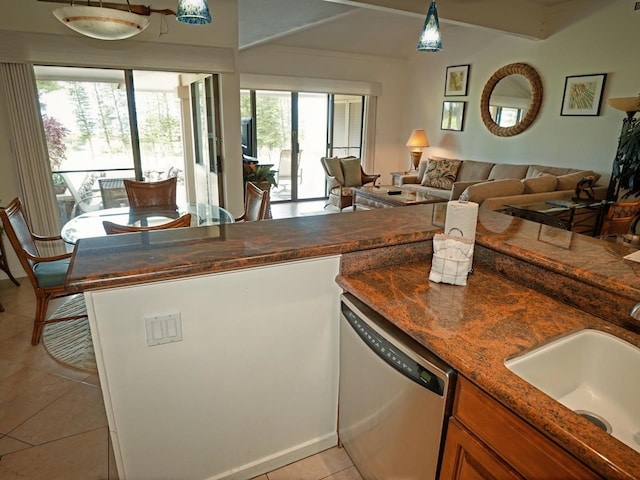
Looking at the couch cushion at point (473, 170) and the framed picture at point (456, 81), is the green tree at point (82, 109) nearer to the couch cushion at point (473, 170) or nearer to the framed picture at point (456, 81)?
the couch cushion at point (473, 170)

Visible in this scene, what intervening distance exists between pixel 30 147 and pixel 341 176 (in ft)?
13.7

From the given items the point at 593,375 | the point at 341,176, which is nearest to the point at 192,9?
the point at 593,375

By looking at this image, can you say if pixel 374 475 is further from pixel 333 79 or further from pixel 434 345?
pixel 333 79

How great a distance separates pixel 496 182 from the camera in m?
3.90

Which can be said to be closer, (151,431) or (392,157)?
(151,431)

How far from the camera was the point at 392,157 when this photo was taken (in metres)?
7.79

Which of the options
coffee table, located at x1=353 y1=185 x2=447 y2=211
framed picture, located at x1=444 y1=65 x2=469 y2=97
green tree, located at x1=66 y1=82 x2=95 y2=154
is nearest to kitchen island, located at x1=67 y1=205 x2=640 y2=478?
coffee table, located at x1=353 y1=185 x2=447 y2=211

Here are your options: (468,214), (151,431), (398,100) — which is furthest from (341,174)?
(151,431)

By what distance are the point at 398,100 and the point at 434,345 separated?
717 centimetres

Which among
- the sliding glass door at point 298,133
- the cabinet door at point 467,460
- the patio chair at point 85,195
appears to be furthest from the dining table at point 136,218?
the sliding glass door at point 298,133

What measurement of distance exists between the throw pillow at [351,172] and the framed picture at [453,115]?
1.73 metres

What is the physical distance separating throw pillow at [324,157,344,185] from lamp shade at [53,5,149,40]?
14.4ft

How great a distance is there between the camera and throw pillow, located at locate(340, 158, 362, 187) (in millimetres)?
6449

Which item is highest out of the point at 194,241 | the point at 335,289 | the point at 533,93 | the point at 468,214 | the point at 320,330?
the point at 533,93
